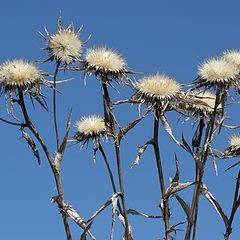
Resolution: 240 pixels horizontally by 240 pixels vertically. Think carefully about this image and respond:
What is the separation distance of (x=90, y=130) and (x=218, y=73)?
67.0 inches

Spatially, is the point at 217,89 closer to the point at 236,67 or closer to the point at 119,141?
the point at 236,67

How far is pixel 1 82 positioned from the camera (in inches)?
326

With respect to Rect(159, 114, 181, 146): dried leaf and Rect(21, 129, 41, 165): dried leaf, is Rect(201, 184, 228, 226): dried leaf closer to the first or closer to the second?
Rect(159, 114, 181, 146): dried leaf

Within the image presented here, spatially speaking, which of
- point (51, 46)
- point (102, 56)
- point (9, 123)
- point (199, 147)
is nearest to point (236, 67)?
point (199, 147)

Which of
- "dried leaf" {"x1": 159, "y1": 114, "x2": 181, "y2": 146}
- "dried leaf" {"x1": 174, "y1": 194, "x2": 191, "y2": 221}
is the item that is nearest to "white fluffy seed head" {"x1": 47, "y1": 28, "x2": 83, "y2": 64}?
"dried leaf" {"x1": 159, "y1": 114, "x2": 181, "y2": 146}

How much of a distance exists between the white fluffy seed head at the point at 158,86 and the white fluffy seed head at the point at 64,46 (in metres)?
0.81

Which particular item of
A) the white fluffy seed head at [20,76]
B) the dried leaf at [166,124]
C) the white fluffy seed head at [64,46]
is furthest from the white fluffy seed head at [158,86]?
the white fluffy seed head at [20,76]

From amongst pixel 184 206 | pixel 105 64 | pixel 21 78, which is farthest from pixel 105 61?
pixel 184 206

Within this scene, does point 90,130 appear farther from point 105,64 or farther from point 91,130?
point 105,64

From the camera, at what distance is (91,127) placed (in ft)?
28.4

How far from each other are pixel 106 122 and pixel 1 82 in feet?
4.19

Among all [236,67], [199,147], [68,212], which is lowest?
[68,212]

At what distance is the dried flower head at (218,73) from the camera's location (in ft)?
25.8

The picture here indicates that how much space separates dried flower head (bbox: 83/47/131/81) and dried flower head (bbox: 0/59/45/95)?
56cm
